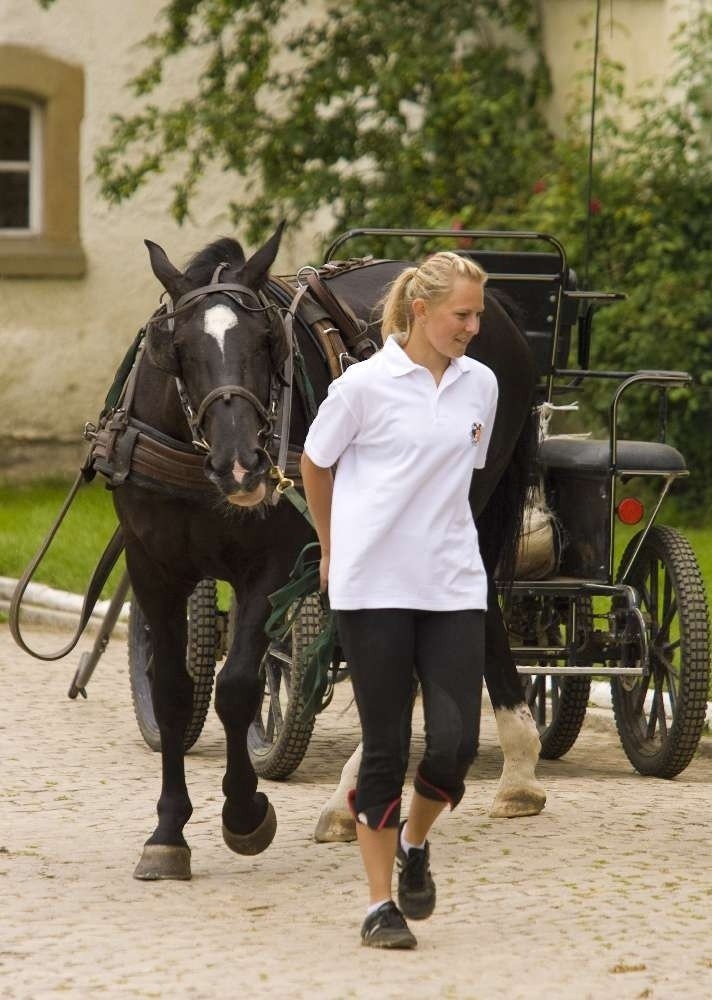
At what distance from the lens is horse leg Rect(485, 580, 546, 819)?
6754 mm

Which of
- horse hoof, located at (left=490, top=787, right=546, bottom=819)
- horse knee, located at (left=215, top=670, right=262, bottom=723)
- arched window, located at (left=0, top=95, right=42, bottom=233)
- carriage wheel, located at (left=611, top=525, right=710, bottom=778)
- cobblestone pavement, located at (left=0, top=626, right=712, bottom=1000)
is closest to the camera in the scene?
cobblestone pavement, located at (left=0, top=626, right=712, bottom=1000)

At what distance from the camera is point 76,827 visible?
6.63 m

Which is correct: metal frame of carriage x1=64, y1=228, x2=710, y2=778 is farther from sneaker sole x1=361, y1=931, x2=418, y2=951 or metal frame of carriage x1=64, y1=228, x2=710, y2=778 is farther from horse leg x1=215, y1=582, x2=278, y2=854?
sneaker sole x1=361, y1=931, x2=418, y2=951

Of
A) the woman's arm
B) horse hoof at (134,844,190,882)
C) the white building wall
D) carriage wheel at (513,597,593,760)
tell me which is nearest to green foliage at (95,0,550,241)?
the white building wall

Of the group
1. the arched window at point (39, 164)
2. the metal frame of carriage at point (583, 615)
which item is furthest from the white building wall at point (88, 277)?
the metal frame of carriage at point (583, 615)

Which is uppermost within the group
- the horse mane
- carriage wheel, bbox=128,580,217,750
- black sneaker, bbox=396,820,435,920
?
the horse mane

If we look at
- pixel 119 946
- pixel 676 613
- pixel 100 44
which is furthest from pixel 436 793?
pixel 100 44

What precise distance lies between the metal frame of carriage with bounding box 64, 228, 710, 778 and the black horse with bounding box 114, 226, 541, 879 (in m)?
1.16

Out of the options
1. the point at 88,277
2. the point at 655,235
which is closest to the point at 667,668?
the point at 655,235

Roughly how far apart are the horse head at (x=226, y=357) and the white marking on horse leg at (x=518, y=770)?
60.9 inches

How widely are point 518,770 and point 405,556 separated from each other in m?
2.00

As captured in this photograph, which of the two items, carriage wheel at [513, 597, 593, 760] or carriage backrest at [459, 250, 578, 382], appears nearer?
carriage wheel at [513, 597, 593, 760]

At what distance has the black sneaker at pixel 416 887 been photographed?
5.15 meters

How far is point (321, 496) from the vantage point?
5199mm
